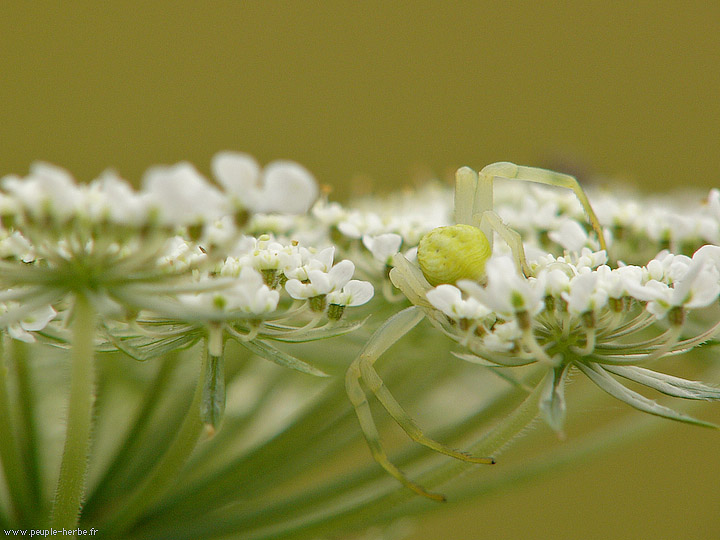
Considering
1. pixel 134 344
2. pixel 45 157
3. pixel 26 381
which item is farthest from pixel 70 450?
pixel 45 157

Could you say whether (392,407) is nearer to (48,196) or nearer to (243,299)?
(243,299)

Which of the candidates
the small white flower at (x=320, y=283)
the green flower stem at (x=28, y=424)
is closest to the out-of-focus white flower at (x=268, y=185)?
the small white flower at (x=320, y=283)

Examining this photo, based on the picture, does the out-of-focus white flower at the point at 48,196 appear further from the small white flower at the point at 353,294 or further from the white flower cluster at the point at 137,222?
the small white flower at the point at 353,294

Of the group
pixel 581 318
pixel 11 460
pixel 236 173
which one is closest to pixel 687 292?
pixel 581 318

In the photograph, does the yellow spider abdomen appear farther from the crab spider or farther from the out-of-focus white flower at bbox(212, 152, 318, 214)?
the out-of-focus white flower at bbox(212, 152, 318, 214)

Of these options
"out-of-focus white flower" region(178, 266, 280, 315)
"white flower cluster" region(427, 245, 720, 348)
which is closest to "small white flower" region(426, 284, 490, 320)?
"white flower cluster" region(427, 245, 720, 348)

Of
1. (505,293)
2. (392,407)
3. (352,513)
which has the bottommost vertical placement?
(352,513)
